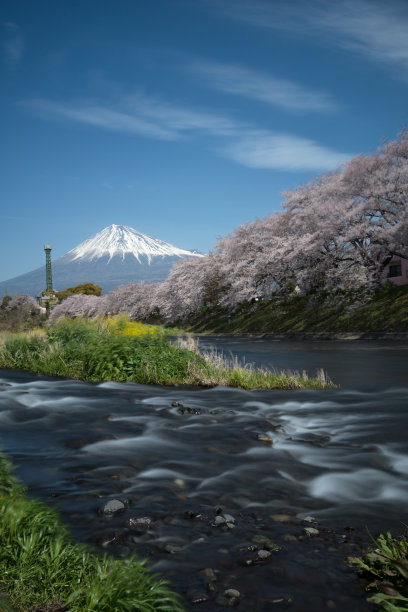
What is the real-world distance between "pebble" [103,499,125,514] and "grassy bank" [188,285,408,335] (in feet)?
110

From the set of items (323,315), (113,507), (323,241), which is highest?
(323,241)

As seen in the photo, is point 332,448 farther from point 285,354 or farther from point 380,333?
point 380,333

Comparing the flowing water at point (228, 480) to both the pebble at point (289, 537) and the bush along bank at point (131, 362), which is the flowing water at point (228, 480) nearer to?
the pebble at point (289, 537)

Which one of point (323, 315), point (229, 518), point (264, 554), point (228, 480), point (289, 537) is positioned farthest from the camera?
point (323, 315)

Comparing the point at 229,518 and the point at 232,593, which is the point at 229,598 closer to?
the point at 232,593

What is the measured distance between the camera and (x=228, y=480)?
6355 mm

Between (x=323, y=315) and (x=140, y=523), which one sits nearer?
(x=140, y=523)

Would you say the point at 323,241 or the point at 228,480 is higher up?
the point at 323,241

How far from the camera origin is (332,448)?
809 centimetres

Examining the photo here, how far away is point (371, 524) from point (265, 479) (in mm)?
1658

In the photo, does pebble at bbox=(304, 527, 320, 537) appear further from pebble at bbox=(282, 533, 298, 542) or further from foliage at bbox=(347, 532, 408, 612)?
foliage at bbox=(347, 532, 408, 612)

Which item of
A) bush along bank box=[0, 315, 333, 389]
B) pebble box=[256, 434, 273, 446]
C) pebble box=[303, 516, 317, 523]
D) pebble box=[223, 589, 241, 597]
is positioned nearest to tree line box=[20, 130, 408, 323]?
bush along bank box=[0, 315, 333, 389]

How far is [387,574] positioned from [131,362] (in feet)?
43.1

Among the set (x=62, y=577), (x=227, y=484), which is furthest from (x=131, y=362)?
(x=62, y=577)
